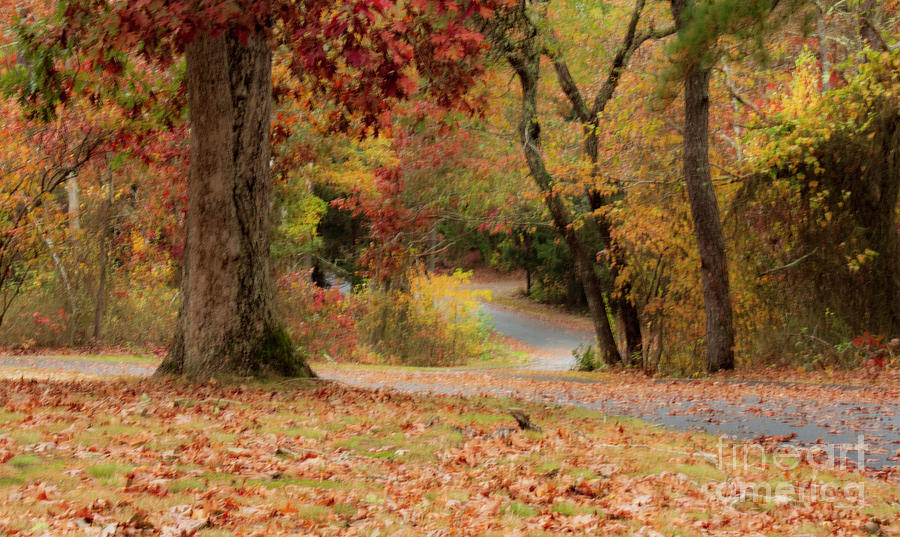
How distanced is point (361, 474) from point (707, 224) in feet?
34.8

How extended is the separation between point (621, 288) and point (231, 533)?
587 inches

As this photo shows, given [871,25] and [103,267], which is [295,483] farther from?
[103,267]

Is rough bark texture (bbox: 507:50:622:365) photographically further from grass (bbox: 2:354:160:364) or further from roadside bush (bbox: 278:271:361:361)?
grass (bbox: 2:354:160:364)

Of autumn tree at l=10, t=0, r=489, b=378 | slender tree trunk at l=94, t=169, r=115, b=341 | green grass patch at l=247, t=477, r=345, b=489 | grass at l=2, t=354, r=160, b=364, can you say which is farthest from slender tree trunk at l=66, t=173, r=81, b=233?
green grass patch at l=247, t=477, r=345, b=489

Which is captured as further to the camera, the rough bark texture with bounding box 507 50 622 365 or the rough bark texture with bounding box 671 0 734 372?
the rough bark texture with bounding box 507 50 622 365

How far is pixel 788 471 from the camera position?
564 centimetres

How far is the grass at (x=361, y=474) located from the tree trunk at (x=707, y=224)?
288 inches

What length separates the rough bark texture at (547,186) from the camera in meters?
16.3

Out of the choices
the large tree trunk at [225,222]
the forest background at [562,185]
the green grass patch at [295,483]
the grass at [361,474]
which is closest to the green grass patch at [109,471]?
the grass at [361,474]

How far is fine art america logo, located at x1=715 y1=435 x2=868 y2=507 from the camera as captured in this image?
16.3 feet

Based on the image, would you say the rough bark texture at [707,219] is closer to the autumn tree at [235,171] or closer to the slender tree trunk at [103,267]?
the autumn tree at [235,171]

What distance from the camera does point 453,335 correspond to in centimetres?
2300

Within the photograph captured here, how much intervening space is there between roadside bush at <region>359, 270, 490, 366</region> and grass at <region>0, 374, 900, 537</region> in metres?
14.5

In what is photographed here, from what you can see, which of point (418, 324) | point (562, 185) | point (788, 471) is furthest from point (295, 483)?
point (418, 324)
